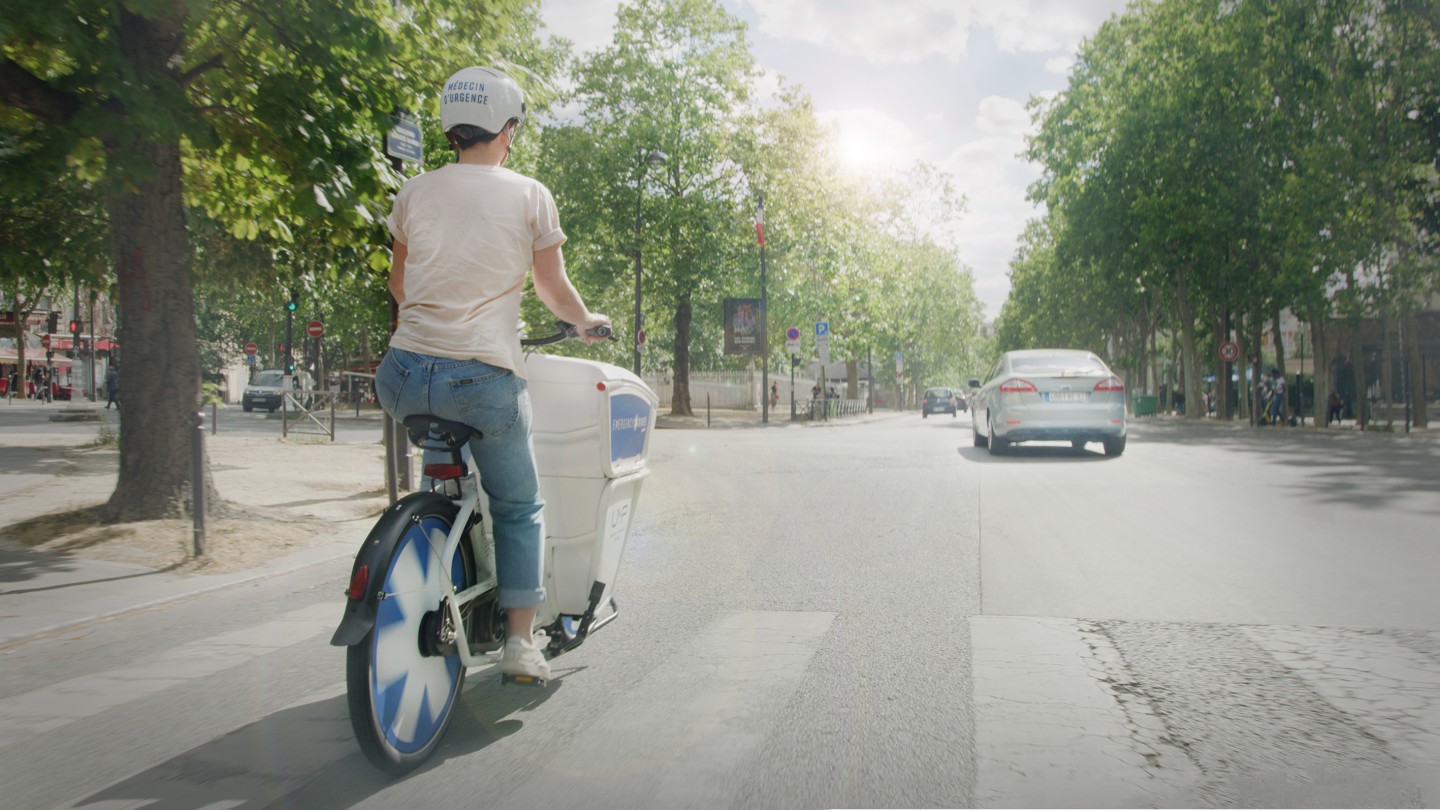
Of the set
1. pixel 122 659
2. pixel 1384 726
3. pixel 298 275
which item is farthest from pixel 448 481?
pixel 298 275

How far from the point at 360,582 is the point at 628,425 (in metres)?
1.40

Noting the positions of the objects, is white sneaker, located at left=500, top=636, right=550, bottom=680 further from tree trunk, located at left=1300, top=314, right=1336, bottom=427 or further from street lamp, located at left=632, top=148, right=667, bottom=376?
tree trunk, located at left=1300, top=314, right=1336, bottom=427

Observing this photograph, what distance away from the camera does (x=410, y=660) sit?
3.12 m

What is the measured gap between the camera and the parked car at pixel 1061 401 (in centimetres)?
1605

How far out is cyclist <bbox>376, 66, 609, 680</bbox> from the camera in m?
3.33

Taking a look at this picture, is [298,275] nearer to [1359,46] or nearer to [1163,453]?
[1163,453]

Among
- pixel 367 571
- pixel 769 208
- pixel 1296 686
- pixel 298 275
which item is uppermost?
pixel 769 208

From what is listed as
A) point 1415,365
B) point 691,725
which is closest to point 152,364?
point 691,725

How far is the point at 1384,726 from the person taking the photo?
3527mm

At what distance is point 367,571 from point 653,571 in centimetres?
391

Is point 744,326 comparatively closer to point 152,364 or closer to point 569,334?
point 152,364

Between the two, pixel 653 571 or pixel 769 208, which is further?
pixel 769 208

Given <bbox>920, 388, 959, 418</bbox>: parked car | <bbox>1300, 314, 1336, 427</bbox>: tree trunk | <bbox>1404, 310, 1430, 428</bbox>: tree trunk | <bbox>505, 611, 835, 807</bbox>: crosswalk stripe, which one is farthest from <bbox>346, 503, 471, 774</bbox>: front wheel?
<bbox>920, 388, 959, 418</bbox>: parked car

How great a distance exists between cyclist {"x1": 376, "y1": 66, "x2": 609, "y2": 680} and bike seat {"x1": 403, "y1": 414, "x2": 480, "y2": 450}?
0.03m
